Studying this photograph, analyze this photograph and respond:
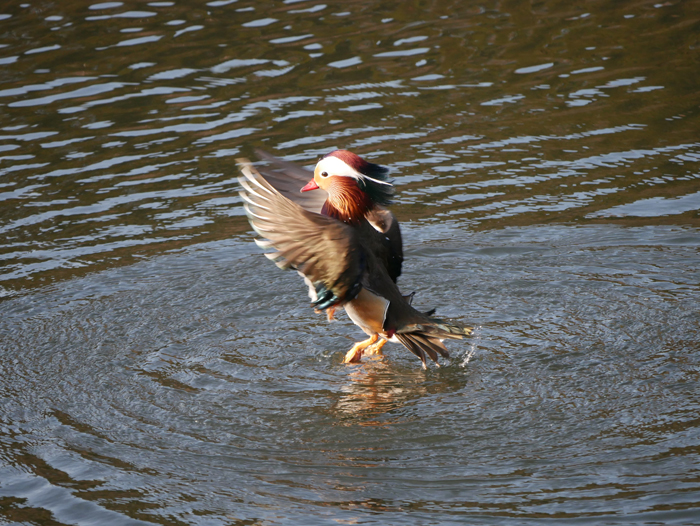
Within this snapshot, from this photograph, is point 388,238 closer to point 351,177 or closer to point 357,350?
point 351,177

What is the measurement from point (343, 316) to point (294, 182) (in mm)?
1239

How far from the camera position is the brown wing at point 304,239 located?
5.36 metres

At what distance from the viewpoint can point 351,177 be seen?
591 centimetres

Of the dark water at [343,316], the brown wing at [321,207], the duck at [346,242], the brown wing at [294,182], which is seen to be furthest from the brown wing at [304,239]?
the brown wing at [294,182]

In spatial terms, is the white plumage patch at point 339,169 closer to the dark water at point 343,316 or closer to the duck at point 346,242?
the duck at point 346,242

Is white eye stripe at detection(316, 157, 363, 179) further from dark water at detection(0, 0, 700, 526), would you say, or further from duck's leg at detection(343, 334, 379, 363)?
dark water at detection(0, 0, 700, 526)

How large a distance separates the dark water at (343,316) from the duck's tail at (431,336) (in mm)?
200

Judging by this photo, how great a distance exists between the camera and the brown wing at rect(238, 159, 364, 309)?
211 inches

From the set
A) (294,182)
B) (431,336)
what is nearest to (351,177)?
(294,182)

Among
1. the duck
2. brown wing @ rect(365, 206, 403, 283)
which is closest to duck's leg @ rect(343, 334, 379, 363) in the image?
the duck

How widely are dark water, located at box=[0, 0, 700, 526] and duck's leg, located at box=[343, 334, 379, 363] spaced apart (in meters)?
0.11

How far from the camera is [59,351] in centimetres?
645

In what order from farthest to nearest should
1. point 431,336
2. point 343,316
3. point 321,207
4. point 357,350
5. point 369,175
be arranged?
point 343,316
point 321,207
point 357,350
point 431,336
point 369,175

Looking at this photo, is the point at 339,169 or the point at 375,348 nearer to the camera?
the point at 339,169
